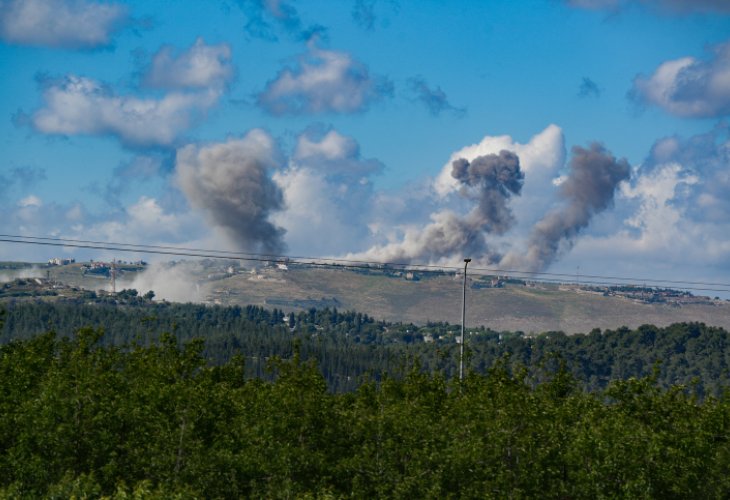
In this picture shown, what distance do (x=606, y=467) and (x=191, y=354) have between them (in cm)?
4084

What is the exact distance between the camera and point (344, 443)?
233ft

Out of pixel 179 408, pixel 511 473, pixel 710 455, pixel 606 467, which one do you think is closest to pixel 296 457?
pixel 179 408

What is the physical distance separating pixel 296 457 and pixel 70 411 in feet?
48.4

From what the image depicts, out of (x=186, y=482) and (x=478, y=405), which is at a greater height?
(x=478, y=405)

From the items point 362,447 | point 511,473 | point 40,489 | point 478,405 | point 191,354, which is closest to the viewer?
point 40,489

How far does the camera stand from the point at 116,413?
66.5 metres

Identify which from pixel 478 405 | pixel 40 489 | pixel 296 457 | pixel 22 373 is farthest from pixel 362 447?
pixel 22 373

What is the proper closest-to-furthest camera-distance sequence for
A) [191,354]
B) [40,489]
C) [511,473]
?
[40,489] < [511,473] < [191,354]

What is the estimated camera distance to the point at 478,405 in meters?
72.4

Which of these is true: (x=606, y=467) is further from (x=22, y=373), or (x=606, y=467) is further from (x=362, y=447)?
(x=22, y=373)

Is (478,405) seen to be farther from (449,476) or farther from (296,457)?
(296,457)

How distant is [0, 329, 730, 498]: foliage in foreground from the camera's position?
60875mm

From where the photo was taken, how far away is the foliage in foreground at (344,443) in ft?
200

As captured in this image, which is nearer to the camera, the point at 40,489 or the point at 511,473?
the point at 40,489
